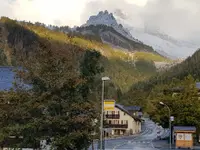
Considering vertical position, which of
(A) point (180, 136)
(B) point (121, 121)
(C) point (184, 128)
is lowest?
(A) point (180, 136)

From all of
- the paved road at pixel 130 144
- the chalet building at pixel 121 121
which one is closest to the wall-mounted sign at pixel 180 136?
the paved road at pixel 130 144

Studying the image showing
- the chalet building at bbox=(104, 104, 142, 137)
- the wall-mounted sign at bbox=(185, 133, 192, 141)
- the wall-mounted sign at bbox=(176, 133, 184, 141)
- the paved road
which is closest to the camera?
the paved road

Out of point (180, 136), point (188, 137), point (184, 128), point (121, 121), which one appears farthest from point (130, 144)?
point (121, 121)

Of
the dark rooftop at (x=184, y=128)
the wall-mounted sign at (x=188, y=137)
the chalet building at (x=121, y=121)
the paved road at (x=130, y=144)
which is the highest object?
the chalet building at (x=121, y=121)

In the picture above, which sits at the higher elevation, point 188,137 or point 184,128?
point 184,128

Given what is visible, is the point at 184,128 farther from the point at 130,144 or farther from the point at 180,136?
→ the point at 130,144

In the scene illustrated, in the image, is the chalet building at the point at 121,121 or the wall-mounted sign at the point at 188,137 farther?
the chalet building at the point at 121,121

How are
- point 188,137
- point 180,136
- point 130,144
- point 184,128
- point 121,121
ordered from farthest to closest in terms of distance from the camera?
point 121,121 < point 130,144 < point 184,128 < point 180,136 < point 188,137

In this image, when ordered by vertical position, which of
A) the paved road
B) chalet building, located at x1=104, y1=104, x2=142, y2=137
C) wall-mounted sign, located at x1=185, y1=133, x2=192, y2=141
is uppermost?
chalet building, located at x1=104, y1=104, x2=142, y2=137

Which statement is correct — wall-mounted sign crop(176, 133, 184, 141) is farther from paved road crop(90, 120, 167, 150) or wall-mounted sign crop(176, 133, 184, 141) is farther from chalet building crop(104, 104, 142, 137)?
chalet building crop(104, 104, 142, 137)

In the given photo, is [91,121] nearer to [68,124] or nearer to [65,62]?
[68,124]

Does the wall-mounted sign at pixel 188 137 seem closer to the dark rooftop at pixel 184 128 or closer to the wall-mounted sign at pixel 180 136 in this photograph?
the wall-mounted sign at pixel 180 136

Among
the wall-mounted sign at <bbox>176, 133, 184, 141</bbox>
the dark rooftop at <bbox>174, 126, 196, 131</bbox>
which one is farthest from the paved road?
the dark rooftop at <bbox>174, 126, 196, 131</bbox>

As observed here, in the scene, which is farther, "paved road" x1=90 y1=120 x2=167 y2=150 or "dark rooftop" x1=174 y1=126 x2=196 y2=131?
"dark rooftop" x1=174 y1=126 x2=196 y2=131
